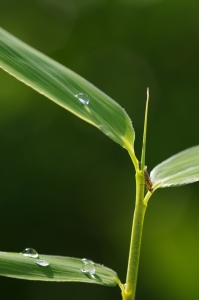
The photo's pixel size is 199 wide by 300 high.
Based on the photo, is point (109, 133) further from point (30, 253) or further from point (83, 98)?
point (30, 253)

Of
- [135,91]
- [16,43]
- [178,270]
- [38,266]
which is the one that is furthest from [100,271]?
[135,91]

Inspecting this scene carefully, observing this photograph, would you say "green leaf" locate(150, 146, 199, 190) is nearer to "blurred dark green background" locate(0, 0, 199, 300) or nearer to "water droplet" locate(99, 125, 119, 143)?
"water droplet" locate(99, 125, 119, 143)

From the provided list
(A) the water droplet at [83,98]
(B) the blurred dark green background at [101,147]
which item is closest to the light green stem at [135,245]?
(A) the water droplet at [83,98]

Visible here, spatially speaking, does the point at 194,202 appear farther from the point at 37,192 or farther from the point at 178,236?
the point at 37,192

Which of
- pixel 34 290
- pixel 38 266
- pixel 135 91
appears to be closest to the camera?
pixel 38 266

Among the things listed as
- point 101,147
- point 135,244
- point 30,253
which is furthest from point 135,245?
point 101,147

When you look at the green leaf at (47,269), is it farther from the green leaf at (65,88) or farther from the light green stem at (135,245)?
the green leaf at (65,88)
